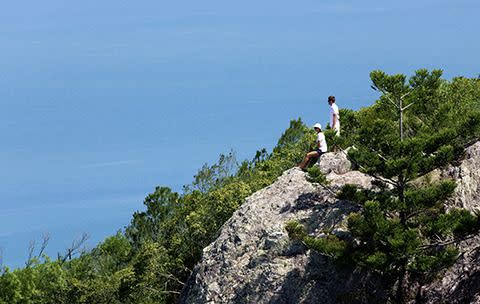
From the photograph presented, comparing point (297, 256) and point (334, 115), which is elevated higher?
point (334, 115)

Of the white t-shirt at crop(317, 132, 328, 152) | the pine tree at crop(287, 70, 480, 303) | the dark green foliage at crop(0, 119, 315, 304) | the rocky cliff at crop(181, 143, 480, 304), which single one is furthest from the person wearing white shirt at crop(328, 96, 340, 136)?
the dark green foliage at crop(0, 119, 315, 304)

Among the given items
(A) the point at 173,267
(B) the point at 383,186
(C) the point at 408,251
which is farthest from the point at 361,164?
(A) the point at 173,267

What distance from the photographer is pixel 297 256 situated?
41094 millimetres

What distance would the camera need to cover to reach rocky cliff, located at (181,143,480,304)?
38812 millimetres

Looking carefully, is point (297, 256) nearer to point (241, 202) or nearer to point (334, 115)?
point (334, 115)

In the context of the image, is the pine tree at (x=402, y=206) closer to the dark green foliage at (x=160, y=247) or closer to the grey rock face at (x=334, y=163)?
the grey rock face at (x=334, y=163)

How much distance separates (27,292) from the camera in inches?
2906

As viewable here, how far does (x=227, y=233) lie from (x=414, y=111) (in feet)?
32.3

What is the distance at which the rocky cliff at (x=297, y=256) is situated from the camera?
1528 inches

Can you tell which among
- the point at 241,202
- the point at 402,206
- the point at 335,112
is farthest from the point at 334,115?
the point at 241,202

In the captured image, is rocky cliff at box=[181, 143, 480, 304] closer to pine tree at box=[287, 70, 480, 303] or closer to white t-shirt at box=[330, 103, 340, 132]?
pine tree at box=[287, 70, 480, 303]

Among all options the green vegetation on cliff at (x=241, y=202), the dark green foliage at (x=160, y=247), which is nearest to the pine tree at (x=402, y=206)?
the green vegetation on cliff at (x=241, y=202)

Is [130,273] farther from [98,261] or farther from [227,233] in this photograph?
[98,261]

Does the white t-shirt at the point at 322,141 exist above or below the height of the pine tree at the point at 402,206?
above
